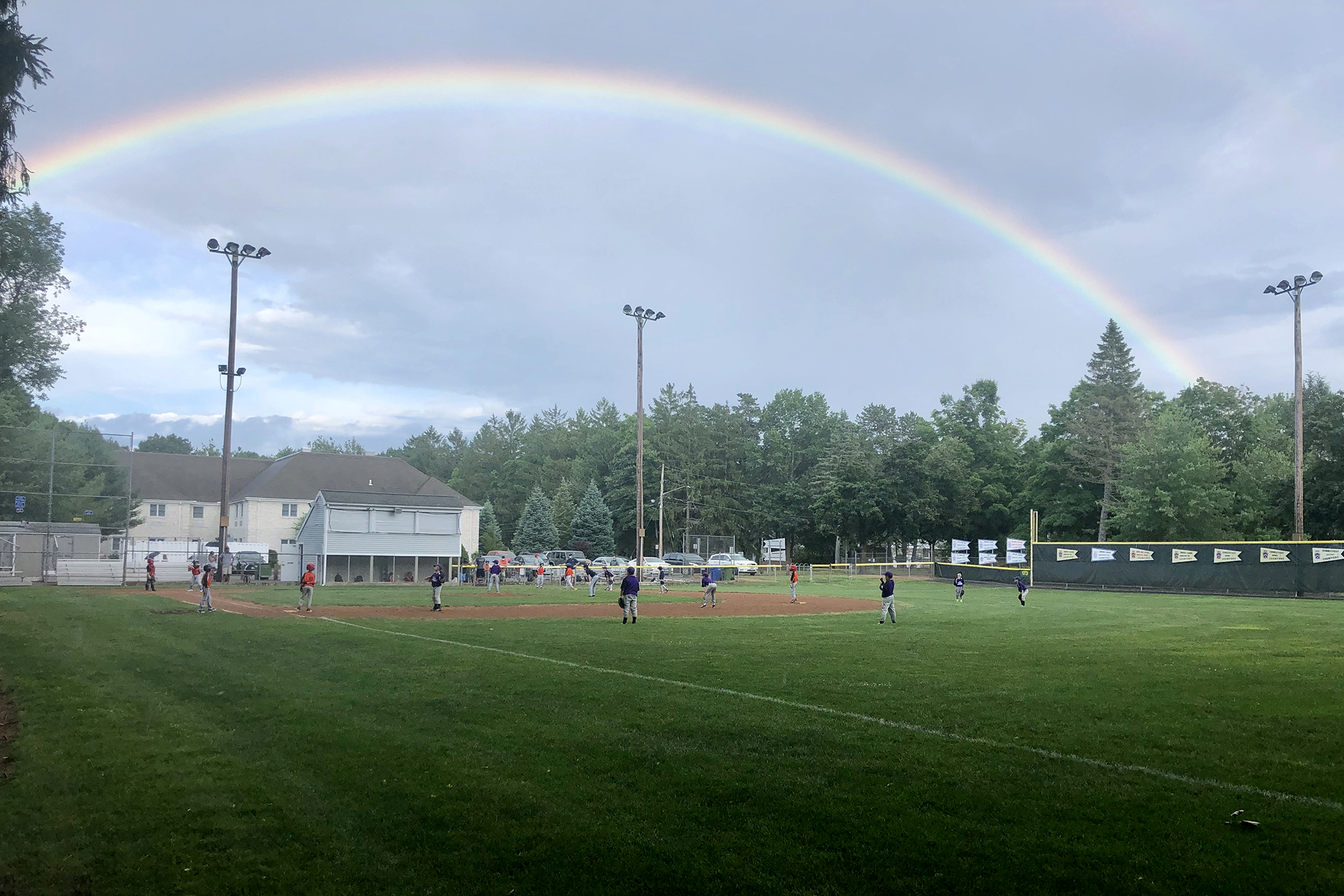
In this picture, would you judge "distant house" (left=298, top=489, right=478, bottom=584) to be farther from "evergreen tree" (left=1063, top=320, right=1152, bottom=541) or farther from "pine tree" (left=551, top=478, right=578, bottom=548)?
"evergreen tree" (left=1063, top=320, right=1152, bottom=541)

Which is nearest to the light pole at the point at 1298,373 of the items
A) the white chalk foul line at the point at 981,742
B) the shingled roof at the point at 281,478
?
the white chalk foul line at the point at 981,742

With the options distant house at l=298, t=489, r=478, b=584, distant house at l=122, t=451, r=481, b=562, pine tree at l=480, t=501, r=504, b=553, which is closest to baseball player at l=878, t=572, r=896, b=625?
distant house at l=298, t=489, r=478, b=584

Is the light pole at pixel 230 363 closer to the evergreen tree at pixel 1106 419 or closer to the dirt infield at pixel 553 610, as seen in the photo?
the dirt infield at pixel 553 610

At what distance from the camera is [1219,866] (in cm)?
615

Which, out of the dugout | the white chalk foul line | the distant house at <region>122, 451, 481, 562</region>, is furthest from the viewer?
the distant house at <region>122, 451, 481, 562</region>

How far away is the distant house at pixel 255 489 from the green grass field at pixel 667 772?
1999 inches

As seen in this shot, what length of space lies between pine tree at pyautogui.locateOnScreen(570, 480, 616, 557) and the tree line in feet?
8.38

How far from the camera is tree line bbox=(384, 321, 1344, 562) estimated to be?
196 ft

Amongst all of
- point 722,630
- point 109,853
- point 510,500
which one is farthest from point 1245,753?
point 510,500

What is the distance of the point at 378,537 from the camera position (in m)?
51.8

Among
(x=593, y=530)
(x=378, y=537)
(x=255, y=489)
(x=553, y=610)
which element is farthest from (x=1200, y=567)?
(x=255, y=489)

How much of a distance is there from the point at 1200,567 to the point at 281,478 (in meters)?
62.1

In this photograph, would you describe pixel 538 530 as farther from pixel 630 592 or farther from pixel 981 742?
pixel 981 742

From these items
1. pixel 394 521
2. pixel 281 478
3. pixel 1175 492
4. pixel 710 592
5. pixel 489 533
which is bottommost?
pixel 489 533
